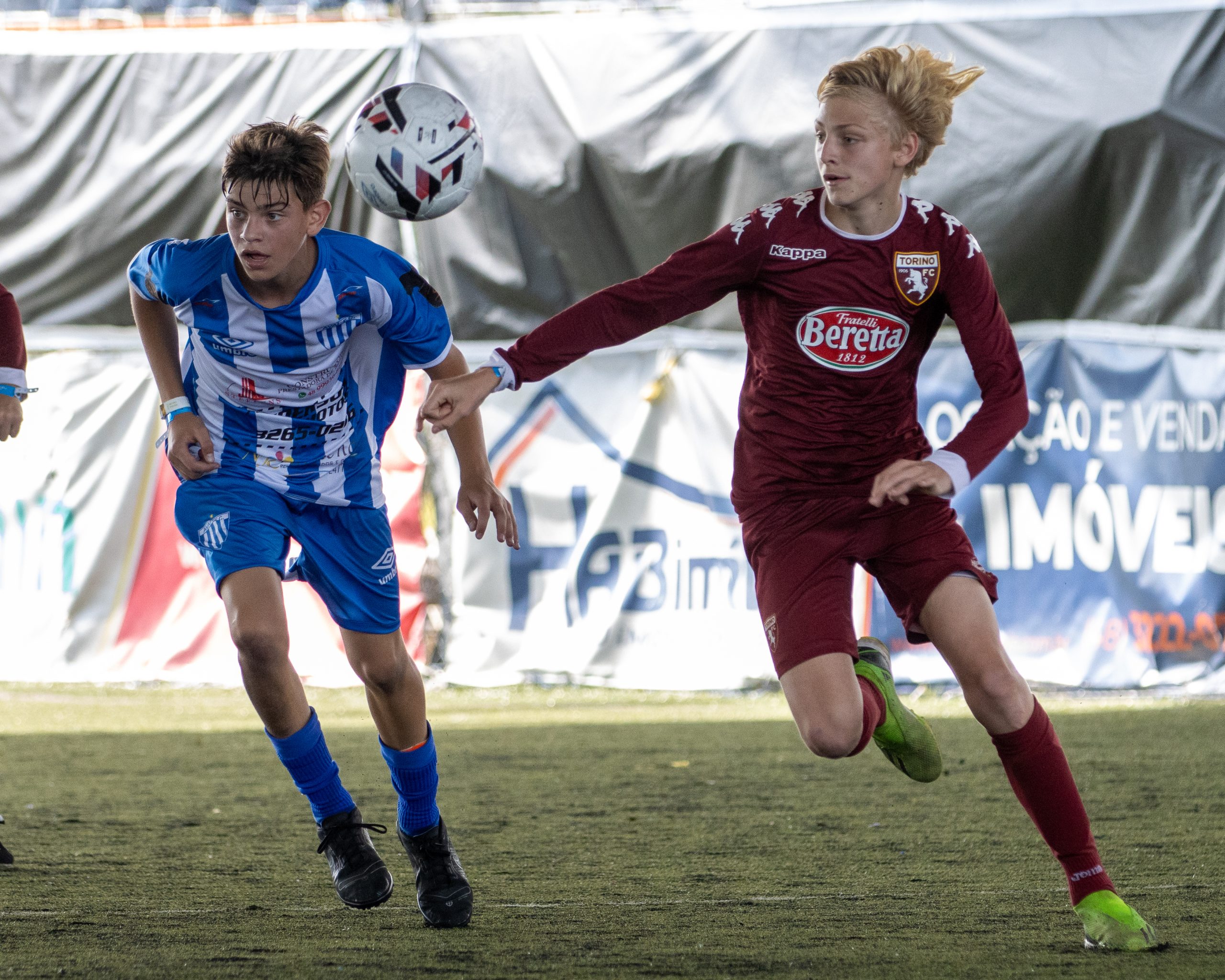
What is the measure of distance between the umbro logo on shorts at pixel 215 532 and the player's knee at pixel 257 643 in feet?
0.71

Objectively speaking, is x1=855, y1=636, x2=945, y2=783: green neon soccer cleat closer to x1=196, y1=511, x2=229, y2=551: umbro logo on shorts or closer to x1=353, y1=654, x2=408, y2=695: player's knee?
x1=353, y1=654, x2=408, y2=695: player's knee

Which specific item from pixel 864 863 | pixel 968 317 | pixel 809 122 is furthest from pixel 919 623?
pixel 809 122

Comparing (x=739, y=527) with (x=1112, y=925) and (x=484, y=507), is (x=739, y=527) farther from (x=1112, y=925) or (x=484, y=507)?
(x=1112, y=925)

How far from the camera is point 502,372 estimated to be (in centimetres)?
330

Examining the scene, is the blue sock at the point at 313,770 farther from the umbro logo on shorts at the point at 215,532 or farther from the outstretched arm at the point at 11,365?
the outstretched arm at the point at 11,365

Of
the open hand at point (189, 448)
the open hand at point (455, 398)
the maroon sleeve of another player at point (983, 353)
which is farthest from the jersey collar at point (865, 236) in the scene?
the open hand at point (189, 448)

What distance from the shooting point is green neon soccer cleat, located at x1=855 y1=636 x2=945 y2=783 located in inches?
145

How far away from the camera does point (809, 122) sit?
8.66m

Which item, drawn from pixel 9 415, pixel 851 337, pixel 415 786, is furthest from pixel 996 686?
pixel 9 415

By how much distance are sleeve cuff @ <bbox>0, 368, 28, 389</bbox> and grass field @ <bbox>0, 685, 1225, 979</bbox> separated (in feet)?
4.15

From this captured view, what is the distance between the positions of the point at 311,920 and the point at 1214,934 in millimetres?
1898

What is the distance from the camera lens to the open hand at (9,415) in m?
3.94

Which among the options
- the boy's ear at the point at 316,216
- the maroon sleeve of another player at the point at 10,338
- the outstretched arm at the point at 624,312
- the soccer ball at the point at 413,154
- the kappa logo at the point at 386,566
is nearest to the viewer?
the outstretched arm at the point at 624,312

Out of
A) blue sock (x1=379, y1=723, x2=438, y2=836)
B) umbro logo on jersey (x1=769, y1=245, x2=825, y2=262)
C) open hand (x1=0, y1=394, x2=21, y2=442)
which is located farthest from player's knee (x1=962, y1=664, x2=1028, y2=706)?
open hand (x1=0, y1=394, x2=21, y2=442)
